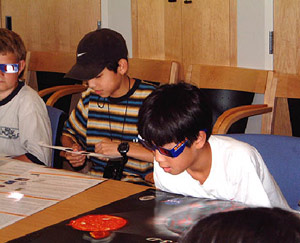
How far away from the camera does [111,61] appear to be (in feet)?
7.44

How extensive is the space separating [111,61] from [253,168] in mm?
912

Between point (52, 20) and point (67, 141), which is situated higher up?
point (52, 20)

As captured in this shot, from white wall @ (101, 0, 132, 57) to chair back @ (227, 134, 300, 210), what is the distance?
95.5 inches

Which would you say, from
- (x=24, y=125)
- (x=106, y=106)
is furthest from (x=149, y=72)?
(x=24, y=125)

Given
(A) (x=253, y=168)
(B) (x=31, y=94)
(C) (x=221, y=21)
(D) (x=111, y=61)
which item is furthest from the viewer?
(C) (x=221, y=21)

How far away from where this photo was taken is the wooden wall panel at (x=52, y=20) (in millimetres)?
4464

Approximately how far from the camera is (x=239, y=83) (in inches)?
127

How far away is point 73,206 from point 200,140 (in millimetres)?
418

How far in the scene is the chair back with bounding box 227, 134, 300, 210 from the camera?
1.68m

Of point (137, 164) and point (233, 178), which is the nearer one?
point (233, 178)

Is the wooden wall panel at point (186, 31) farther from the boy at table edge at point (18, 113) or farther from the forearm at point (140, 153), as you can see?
the forearm at point (140, 153)

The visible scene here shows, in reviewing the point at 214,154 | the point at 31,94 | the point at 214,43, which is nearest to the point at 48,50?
the point at 214,43

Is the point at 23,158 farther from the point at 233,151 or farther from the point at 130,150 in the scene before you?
the point at 233,151

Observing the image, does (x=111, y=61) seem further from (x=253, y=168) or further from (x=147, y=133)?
(x=253, y=168)
